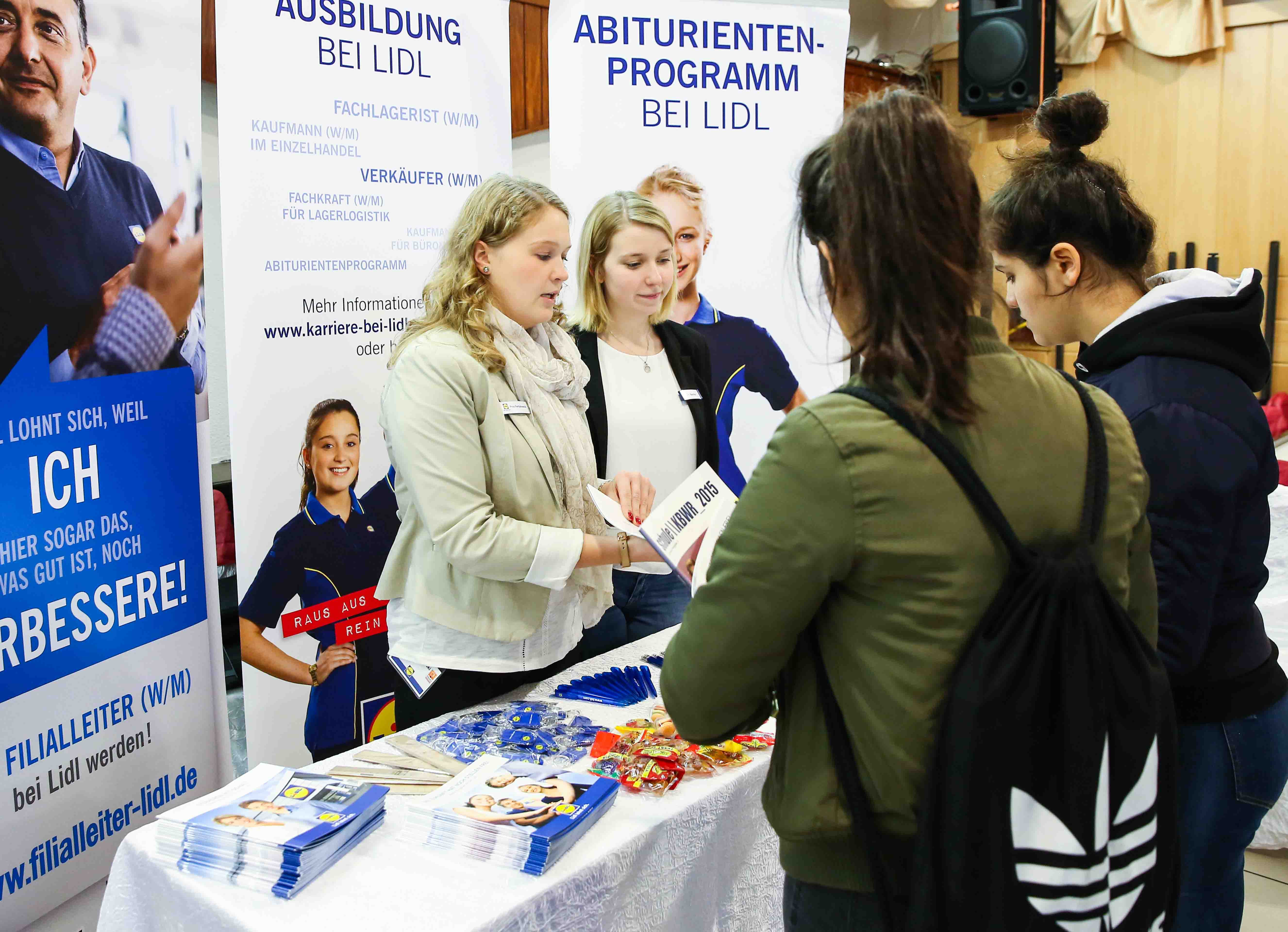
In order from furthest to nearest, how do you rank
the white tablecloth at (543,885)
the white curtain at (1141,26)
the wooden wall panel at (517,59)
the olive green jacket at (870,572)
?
1. the white curtain at (1141,26)
2. the wooden wall panel at (517,59)
3. the white tablecloth at (543,885)
4. the olive green jacket at (870,572)

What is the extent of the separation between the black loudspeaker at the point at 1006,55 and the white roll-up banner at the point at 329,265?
301 centimetres

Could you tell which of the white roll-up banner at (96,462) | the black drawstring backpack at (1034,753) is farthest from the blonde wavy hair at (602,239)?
the black drawstring backpack at (1034,753)

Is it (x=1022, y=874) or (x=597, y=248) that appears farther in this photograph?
(x=597, y=248)

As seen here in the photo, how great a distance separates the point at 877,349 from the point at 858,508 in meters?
0.14

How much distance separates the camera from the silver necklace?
8.08 feet

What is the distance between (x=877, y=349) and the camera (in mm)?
870

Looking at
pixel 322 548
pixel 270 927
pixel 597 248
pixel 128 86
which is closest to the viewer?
pixel 270 927

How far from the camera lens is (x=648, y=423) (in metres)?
2.38

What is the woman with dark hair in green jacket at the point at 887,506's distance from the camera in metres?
0.84

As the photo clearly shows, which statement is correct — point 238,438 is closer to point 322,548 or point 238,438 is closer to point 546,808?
point 322,548

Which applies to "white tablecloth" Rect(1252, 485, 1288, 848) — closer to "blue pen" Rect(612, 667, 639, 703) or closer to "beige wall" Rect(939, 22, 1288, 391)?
"beige wall" Rect(939, 22, 1288, 391)

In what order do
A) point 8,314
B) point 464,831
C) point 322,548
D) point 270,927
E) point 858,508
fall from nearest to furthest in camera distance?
point 858,508, point 270,927, point 464,831, point 8,314, point 322,548

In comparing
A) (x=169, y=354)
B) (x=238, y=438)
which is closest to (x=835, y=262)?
(x=169, y=354)

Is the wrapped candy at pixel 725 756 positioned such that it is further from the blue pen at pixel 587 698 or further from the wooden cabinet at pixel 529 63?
the wooden cabinet at pixel 529 63
